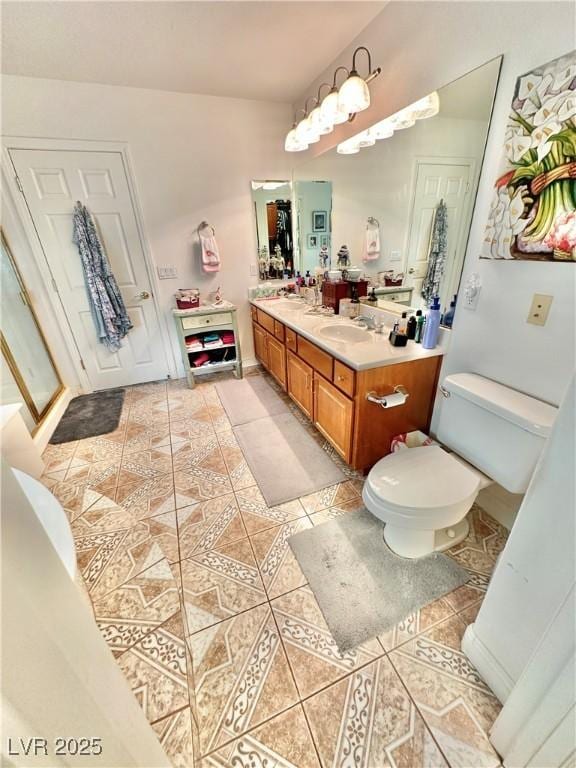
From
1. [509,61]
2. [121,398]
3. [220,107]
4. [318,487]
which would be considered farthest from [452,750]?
[220,107]

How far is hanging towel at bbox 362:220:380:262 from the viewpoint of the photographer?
85.7 inches

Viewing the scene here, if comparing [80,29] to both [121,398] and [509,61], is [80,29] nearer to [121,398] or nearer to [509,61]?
[509,61]

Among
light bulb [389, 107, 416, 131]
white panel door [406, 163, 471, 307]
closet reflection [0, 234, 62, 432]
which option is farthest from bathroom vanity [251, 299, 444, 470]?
closet reflection [0, 234, 62, 432]

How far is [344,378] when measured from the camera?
1680 millimetres

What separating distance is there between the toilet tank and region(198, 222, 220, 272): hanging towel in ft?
8.07

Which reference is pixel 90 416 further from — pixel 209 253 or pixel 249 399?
pixel 209 253

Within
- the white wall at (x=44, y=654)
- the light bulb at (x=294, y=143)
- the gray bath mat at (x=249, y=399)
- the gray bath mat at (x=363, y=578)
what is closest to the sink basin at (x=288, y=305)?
the gray bath mat at (x=249, y=399)

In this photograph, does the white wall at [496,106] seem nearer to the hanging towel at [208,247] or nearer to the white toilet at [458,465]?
the white toilet at [458,465]

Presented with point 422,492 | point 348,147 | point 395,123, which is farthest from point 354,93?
point 422,492

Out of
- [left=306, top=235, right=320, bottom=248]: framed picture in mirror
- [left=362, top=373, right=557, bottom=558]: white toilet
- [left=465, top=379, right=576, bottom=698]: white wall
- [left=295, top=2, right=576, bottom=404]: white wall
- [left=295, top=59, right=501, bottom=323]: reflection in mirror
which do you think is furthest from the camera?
[left=306, top=235, right=320, bottom=248]: framed picture in mirror

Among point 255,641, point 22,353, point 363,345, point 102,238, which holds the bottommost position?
point 255,641

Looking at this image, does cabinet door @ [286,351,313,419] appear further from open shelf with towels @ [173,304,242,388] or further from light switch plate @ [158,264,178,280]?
light switch plate @ [158,264,178,280]

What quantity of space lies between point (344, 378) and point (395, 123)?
61.0 inches

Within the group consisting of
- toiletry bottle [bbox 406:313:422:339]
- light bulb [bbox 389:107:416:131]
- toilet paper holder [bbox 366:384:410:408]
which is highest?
light bulb [bbox 389:107:416:131]
